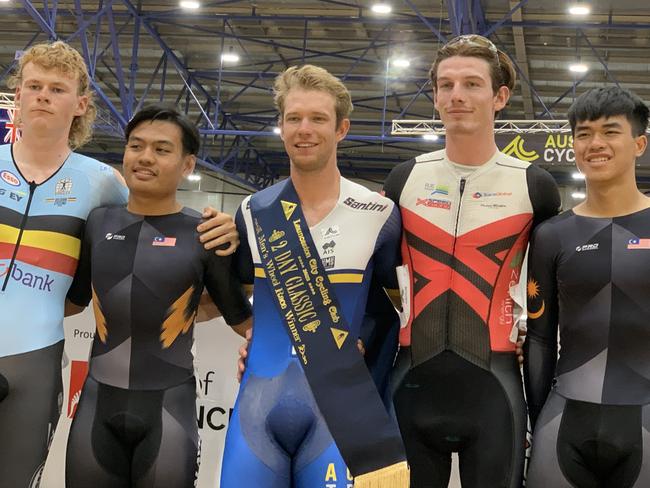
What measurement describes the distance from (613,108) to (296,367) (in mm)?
1481

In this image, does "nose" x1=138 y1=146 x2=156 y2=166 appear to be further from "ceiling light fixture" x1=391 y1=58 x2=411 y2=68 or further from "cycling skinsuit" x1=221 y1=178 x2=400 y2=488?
"ceiling light fixture" x1=391 y1=58 x2=411 y2=68

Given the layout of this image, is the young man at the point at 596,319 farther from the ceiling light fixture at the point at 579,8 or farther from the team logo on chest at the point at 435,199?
the ceiling light fixture at the point at 579,8

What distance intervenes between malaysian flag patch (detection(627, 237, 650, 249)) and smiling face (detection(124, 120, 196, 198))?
1.76m

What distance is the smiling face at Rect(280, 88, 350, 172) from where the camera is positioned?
2.88 metres

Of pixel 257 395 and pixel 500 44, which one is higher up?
pixel 500 44

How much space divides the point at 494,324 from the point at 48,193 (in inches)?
73.1

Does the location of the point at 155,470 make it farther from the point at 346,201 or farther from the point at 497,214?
the point at 497,214

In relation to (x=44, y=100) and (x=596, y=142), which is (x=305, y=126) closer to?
(x=596, y=142)

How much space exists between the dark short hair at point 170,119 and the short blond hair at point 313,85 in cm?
47

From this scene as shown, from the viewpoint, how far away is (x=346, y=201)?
297cm

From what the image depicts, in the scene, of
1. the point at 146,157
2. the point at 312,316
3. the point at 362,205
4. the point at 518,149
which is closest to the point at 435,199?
the point at 362,205

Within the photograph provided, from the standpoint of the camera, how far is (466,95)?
118 inches

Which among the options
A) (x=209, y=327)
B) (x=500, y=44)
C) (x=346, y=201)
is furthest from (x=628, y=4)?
(x=346, y=201)

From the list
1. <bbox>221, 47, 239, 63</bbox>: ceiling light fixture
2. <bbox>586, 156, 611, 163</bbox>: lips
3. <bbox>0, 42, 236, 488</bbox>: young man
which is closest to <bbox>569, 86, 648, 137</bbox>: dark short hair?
<bbox>586, 156, 611, 163</bbox>: lips
